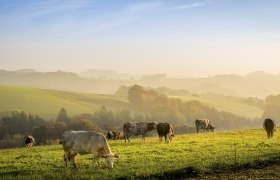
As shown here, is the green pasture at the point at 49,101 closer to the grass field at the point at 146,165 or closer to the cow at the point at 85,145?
the grass field at the point at 146,165

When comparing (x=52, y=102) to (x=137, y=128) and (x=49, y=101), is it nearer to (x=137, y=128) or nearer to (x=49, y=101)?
(x=49, y=101)

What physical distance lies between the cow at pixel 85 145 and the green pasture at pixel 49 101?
109m

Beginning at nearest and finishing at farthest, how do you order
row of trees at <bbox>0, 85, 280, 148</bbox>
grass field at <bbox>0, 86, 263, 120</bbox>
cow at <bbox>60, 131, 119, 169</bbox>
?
cow at <bbox>60, 131, 119, 169</bbox>, row of trees at <bbox>0, 85, 280, 148</bbox>, grass field at <bbox>0, 86, 263, 120</bbox>

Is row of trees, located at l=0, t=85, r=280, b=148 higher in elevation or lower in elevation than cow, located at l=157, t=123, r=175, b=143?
higher

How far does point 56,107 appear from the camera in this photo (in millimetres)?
144625

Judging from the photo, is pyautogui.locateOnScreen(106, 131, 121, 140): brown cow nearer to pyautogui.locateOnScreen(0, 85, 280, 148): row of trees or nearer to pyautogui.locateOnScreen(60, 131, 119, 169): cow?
pyautogui.locateOnScreen(0, 85, 280, 148): row of trees

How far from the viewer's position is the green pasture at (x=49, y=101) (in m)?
135

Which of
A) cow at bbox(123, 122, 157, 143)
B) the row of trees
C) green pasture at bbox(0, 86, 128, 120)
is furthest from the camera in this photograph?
green pasture at bbox(0, 86, 128, 120)

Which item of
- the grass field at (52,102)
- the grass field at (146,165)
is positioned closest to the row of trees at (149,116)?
the grass field at (52,102)

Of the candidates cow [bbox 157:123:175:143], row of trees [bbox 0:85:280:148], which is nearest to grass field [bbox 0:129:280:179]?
cow [bbox 157:123:175:143]

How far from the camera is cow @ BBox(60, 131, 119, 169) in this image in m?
22.4

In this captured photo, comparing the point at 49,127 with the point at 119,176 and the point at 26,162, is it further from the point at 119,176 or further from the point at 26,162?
the point at 119,176

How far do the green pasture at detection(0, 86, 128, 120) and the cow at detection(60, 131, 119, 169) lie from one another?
10856cm

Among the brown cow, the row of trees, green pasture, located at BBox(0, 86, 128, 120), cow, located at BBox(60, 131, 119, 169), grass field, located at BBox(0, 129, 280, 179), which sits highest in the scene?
green pasture, located at BBox(0, 86, 128, 120)
